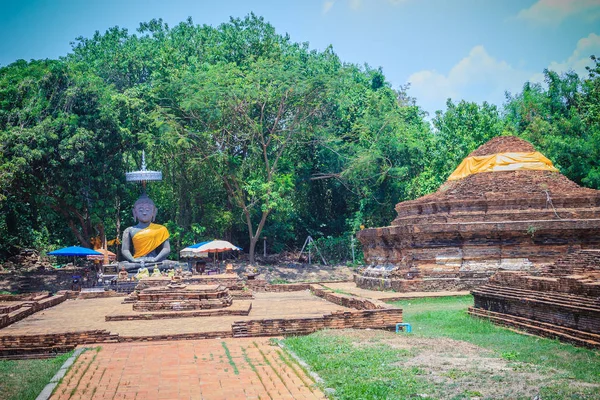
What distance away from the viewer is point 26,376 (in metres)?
8.55

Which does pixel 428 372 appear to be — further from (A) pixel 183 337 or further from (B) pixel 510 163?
(B) pixel 510 163

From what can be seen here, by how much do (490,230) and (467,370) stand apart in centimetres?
1101

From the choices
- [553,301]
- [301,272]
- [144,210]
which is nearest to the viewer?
[553,301]

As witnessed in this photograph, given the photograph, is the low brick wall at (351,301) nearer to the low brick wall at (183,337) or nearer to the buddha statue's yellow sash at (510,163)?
the low brick wall at (183,337)

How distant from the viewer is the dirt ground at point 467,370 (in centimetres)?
673

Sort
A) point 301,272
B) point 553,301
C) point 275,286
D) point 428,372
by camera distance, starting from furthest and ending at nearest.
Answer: point 301,272 < point 275,286 < point 553,301 < point 428,372

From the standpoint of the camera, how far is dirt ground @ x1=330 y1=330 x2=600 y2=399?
6.73 metres

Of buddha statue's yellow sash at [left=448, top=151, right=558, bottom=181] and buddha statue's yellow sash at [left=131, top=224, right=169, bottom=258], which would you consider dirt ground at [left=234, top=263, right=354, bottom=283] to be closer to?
buddha statue's yellow sash at [left=131, top=224, right=169, bottom=258]

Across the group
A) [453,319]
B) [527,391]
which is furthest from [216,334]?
[527,391]

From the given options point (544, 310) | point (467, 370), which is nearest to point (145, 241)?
point (544, 310)

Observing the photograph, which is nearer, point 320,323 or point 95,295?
point 320,323

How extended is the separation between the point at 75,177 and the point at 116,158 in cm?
228

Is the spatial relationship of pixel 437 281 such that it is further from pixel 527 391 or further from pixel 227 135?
pixel 227 135

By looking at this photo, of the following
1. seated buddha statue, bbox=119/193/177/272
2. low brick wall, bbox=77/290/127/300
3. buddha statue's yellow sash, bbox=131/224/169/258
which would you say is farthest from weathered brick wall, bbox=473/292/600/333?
buddha statue's yellow sash, bbox=131/224/169/258
